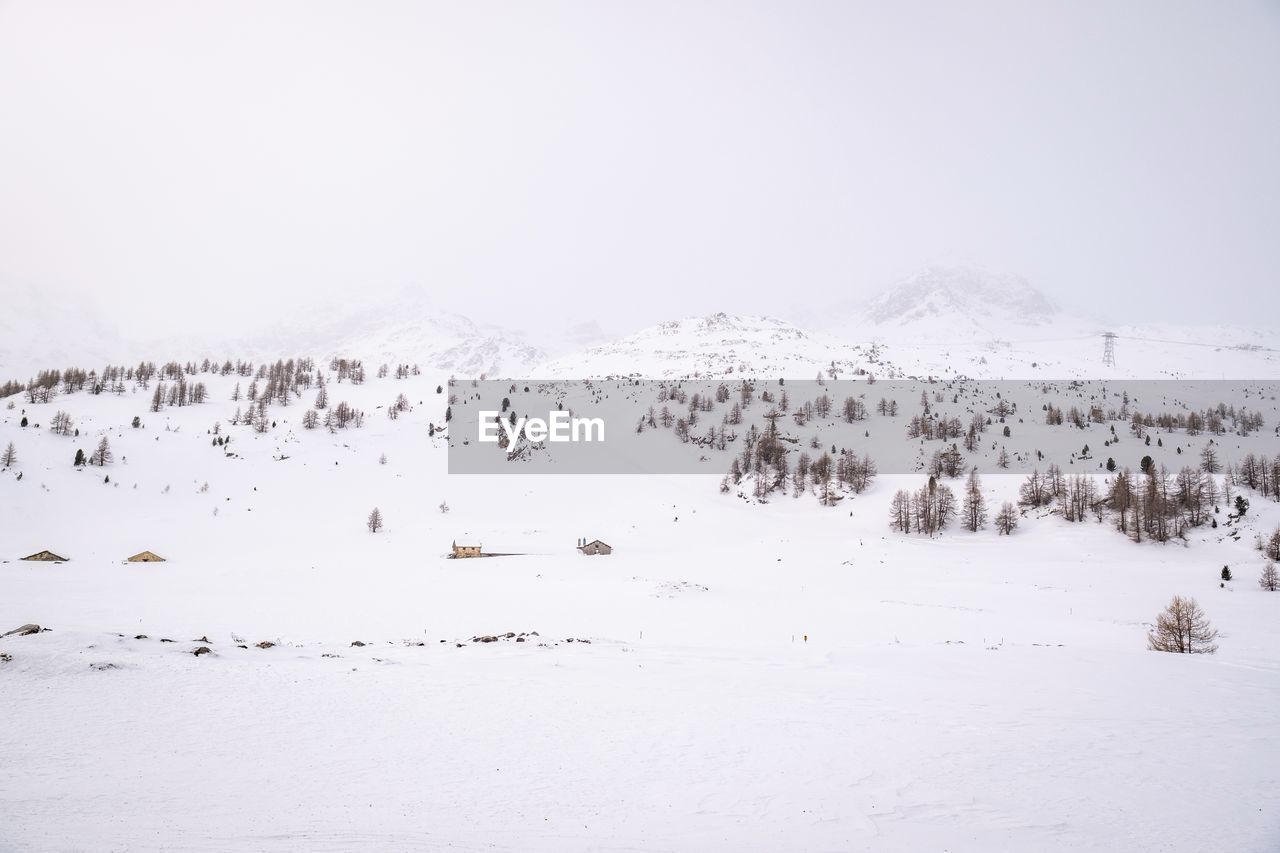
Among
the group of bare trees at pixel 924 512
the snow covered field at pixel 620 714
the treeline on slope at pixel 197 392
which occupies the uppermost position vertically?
the treeline on slope at pixel 197 392

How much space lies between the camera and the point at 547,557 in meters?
55.2

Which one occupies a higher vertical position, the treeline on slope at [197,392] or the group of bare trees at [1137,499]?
the treeline on slope at [197,392]

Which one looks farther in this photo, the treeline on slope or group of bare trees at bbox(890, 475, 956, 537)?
the treeline on slope

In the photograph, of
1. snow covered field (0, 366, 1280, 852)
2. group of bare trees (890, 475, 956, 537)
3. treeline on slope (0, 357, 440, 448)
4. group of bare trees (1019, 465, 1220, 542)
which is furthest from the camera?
treeline on slope (0, 357, 440, 448)

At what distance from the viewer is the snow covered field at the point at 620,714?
9328 mm

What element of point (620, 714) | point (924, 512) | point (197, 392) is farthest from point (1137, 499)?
point (197, 392)

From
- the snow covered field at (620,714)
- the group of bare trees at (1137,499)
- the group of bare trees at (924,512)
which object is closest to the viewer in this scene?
the snow covered field at (620,714)

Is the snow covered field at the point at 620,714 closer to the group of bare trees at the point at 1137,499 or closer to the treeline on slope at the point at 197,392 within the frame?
the group of bare trees at the point at 1137,499

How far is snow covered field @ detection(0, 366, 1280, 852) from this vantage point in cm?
933

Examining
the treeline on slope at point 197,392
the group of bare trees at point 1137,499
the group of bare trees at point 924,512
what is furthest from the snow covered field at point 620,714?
the treeline on slope at point 197,392

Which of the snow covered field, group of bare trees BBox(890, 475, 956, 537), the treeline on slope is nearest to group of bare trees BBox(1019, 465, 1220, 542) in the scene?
group of bare trees BBox(890, 475, 956, 537)

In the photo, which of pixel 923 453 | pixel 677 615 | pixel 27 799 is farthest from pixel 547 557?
pixel 923 453

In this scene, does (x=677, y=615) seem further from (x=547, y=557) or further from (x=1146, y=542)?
(x=1146, y=542)

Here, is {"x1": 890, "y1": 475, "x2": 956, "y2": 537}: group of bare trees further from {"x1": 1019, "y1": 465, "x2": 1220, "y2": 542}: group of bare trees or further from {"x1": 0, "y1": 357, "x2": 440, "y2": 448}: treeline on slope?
{"x1": 0, "y1": 357, "x2": 440, "y2": 448}: treeline on slope
